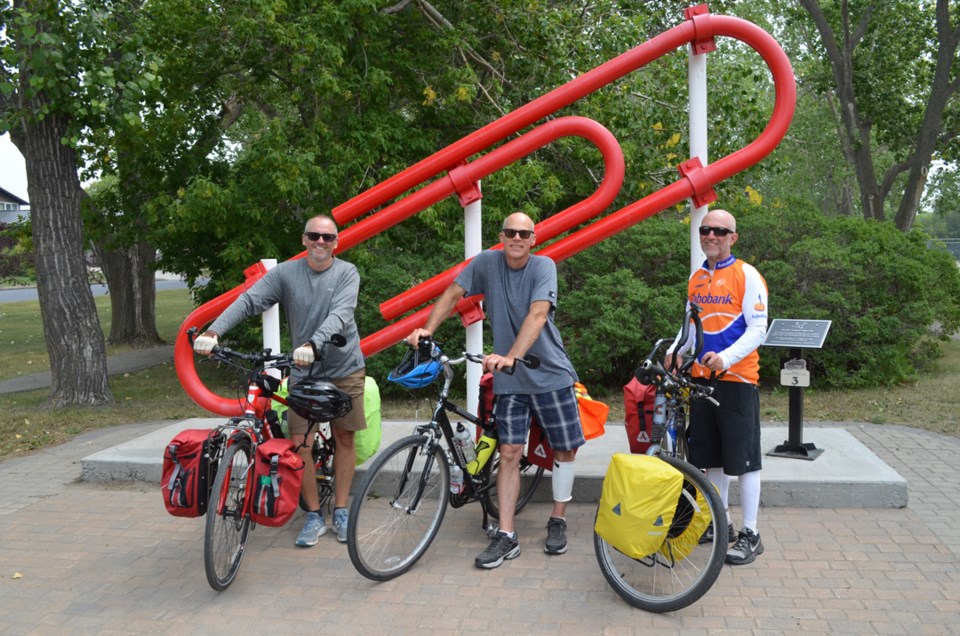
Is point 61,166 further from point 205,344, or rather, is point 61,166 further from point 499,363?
point 499,363

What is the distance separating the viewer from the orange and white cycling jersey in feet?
12.6

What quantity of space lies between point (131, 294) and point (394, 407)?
8804 millimetres

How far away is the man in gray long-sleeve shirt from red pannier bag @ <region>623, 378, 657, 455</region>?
1.43m

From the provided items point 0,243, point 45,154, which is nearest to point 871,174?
point 45,154

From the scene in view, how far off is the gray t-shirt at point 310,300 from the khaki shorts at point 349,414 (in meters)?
0.05

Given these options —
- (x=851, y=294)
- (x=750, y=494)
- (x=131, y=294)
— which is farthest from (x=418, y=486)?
(x=131, y=294)

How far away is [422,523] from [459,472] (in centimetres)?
32

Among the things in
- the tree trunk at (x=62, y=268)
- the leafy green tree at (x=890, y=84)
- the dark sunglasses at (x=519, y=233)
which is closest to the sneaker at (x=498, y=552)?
the dark sunglasses at (x=519, y=233)

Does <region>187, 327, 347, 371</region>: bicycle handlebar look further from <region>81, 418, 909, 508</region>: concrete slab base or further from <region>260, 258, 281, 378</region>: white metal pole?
<region>81, 418, 909, 508</region>: concrete slab base

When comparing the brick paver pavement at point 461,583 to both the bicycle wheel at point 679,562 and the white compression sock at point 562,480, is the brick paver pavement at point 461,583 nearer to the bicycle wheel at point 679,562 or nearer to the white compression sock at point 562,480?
the bicycle wheel at point 679,562

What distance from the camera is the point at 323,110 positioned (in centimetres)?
970

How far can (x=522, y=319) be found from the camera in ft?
13.6

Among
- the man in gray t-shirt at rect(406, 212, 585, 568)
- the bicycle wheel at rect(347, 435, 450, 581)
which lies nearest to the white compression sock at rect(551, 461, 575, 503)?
the man in gray t-shirt at rect(406, 212, 585, 568)

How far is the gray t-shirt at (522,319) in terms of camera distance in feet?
13.5
